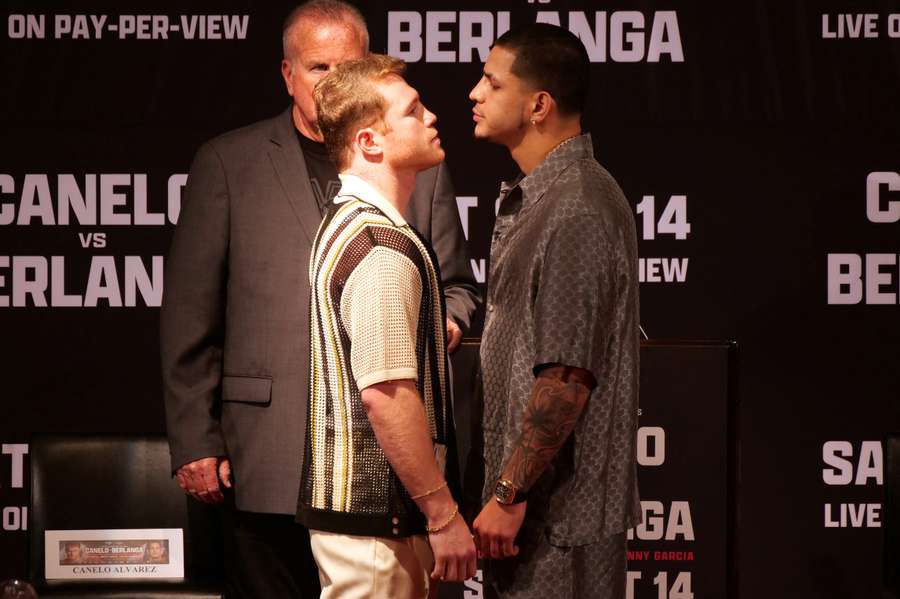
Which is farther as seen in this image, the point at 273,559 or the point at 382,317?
the point at 273,559

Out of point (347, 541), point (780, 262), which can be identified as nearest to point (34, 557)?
point (347, 541)

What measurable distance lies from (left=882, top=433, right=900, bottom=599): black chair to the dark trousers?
147 centimetres

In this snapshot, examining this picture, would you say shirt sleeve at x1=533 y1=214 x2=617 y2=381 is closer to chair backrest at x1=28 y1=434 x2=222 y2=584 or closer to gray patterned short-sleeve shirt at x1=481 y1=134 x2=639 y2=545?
gray patterned short-sleeve shirt at x1=481 y1=134 x2=639 y2=545

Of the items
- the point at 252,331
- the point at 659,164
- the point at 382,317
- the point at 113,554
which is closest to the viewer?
the point at 382,317

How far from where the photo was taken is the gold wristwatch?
2.03m

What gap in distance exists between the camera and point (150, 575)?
303 cm

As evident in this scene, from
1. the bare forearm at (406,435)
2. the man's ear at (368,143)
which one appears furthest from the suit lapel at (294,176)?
the bare forearm at (406,435)

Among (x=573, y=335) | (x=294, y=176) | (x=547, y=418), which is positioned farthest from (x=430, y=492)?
(x=294, y=176)

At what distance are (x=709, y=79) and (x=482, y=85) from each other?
Result: 72.1 inches

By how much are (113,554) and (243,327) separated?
29.3 inches

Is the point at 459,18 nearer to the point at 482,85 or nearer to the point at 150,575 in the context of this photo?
the point at 482,85

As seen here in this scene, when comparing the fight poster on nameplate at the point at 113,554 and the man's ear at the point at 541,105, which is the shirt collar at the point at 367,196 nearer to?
the man's ear at the point at 541,105

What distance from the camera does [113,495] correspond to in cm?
310

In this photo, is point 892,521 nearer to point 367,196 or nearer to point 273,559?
point 273,559
